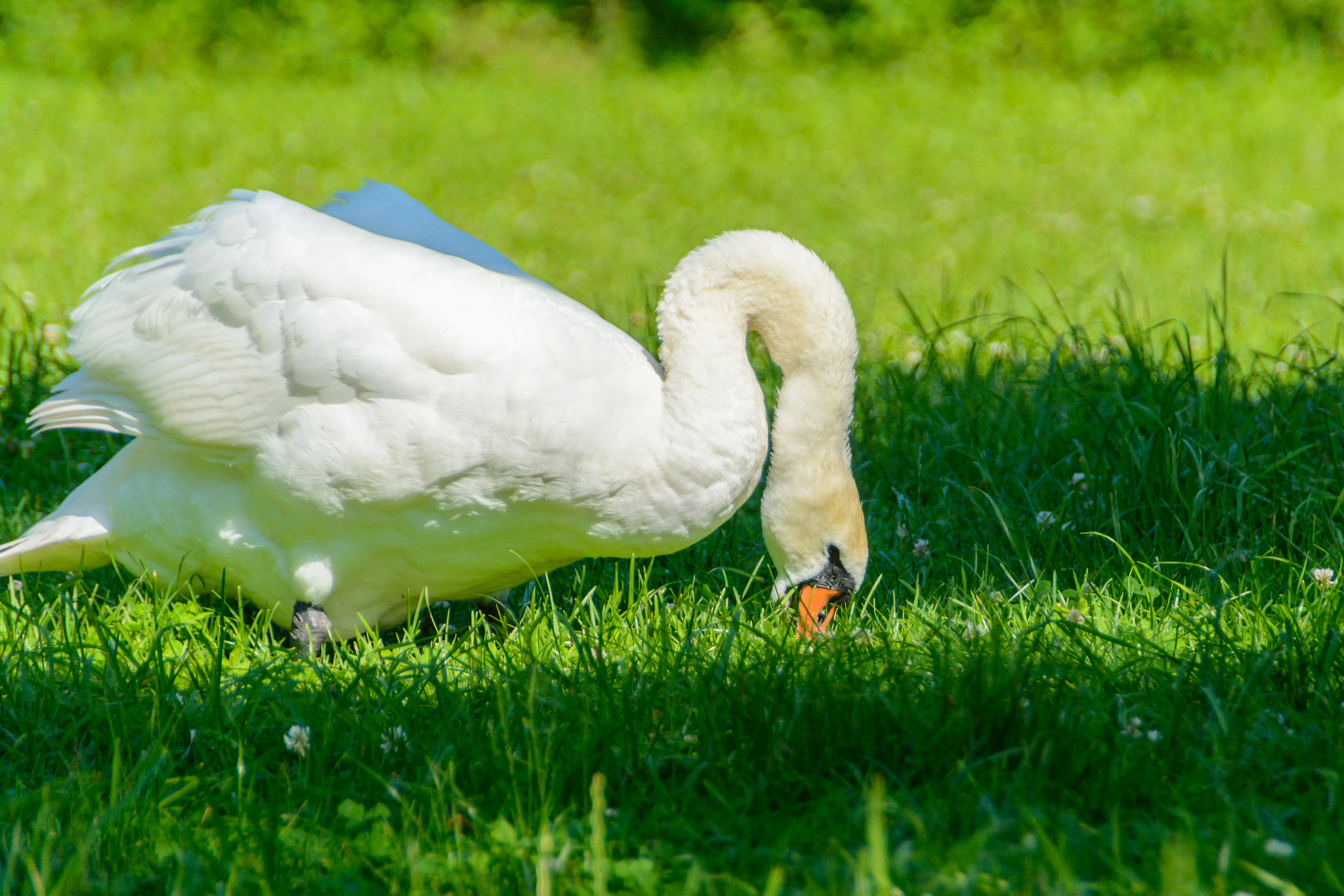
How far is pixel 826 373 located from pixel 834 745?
1.16m

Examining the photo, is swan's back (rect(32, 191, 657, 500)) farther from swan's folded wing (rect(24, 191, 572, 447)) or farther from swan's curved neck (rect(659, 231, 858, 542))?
swan's curved neck (rect(659, 231, 858, 542))

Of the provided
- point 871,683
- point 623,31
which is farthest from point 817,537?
point 623,31

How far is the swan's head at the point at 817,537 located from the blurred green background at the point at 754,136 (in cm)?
190

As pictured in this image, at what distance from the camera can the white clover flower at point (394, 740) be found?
2641 mm

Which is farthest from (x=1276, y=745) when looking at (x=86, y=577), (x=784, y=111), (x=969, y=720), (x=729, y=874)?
(x=784, y=111)

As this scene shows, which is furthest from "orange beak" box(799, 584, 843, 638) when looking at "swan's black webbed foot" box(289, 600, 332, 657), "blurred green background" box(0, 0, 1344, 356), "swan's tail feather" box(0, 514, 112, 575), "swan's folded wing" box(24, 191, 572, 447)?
"blurred green background" box(0, 0, 1344, 356)

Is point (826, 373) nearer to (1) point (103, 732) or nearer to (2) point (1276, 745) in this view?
(2) point (1276, 745)

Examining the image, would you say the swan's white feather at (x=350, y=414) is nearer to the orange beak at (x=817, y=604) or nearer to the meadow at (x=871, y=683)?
the meadow at (x=871, y=683)

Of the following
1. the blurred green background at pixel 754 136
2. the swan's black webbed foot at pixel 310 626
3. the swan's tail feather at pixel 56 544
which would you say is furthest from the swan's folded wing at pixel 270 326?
the blurred green background at pixel 754 136

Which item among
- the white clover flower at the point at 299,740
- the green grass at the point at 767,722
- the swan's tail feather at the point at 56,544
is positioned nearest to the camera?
the green grass at the point at 767,722

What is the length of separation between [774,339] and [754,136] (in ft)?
33.2

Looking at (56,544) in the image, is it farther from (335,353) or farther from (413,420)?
(413,420)

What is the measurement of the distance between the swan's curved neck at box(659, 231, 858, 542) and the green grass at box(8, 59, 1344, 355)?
106 inches

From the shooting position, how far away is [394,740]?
265cm
